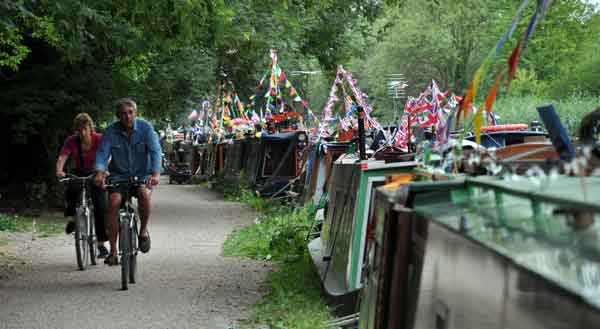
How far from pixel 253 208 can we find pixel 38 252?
29.9ft

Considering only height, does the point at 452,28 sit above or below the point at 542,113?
above

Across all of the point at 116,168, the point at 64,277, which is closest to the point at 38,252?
the point at 64,277

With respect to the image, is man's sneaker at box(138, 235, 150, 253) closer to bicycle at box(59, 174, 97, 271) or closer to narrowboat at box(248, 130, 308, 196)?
bicycle at box(59, 174, 97, 271)

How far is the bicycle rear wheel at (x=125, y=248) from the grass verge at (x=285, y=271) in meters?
1.48

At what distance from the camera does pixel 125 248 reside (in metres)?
10.7

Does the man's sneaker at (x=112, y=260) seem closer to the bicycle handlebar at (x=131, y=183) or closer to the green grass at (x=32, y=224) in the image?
the bicycle handlebar at (x=131, y=183)

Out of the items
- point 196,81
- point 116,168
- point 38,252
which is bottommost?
point 38,252

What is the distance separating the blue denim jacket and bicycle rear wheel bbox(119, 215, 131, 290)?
1.83 ft

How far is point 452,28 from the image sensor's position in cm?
6931

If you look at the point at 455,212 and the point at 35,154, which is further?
the point at 35,154

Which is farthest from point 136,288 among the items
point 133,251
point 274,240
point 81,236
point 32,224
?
point 32,224

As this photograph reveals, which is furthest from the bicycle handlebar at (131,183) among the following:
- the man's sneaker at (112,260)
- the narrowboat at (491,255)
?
the narrowboat at (491,255)

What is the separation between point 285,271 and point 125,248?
1855 millimetres

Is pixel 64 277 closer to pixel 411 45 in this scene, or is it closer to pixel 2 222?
pixel 2 222
